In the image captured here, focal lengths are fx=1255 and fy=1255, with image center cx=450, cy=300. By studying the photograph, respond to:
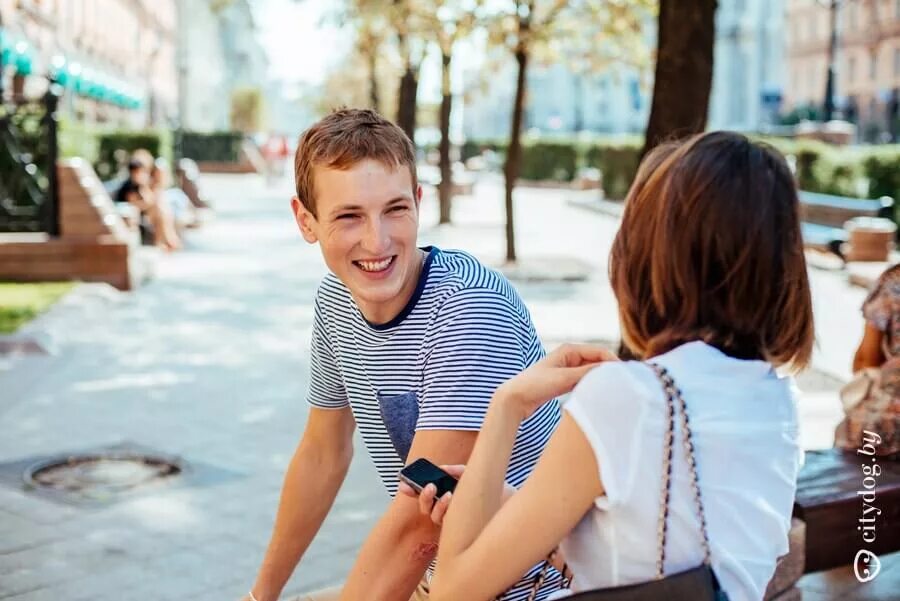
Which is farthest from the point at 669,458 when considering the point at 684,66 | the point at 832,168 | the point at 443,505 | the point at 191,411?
the point at 832,168

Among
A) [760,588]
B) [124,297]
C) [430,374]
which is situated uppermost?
[430,374]

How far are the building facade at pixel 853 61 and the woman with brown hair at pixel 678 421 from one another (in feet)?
211

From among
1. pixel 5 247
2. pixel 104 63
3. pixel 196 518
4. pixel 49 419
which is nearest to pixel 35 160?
pixel 5 247

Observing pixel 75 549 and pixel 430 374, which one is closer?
pixel 430 374

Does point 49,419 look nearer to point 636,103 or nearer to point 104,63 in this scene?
point 104,63

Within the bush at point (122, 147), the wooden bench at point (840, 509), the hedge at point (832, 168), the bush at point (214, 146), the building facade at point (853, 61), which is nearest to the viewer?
the wooden bench at point (840, 509)

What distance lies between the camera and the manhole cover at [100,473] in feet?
20.8

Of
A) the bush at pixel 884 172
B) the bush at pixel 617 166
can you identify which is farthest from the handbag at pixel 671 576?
the bush at pixel 617 166

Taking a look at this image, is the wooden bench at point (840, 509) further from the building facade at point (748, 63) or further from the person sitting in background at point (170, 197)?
the building facade at point (748, 63)

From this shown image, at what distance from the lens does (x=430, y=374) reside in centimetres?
230

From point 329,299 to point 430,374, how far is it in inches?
16.0

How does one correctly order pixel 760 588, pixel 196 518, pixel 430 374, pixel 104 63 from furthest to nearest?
pixel 104 63, pixel 196 518, pixel 430 374, pixel 760 588

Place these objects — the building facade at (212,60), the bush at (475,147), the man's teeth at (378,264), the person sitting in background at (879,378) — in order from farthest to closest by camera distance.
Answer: the building facade at (212,60) → the bush at (475,147) → the person sitting in background at (879,378) → the man's teeth at (378,264)

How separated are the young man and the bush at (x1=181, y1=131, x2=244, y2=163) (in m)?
58.4
